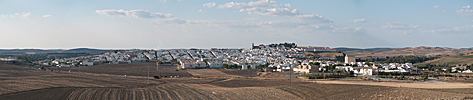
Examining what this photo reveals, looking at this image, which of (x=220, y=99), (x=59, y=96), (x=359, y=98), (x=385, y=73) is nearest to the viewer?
(x=359, y=98)

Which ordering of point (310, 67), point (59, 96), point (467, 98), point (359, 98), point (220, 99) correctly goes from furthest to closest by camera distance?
point (310, 67)
point (59, 96)
point (220, 99)
point (359, 98)
point (467, 98)

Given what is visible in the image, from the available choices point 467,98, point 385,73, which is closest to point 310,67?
point 385,73

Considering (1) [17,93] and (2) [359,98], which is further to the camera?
(1) [17,93]

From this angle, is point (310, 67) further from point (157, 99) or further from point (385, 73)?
point (157, 99)

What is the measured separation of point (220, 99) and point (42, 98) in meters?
12.6

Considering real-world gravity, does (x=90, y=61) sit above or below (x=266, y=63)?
above

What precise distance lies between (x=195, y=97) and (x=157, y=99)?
8.80 ft

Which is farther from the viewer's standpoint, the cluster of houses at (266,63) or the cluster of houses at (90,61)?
the cluster of houses at (90,61)

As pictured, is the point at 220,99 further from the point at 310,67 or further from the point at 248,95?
the point at 310,67

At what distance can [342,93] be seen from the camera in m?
25.3

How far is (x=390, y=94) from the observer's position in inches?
912

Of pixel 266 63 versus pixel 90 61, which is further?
pixel 90 61

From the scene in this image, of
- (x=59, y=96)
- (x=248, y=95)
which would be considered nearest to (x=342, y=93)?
(x=248, y=95)

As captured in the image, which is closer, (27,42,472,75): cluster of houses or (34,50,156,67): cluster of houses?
(27,42,472,75): cluster of houses
